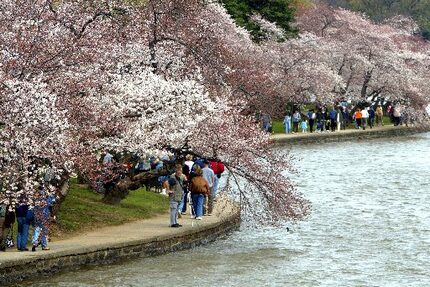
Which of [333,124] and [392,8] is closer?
[333,124]

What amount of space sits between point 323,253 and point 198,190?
3994 mm

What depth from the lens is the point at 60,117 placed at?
25234mm

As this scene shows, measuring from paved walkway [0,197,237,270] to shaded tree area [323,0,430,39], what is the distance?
10931 cm

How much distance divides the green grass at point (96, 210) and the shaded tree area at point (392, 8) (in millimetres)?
106144

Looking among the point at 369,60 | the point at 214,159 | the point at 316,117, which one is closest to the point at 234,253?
the point at 214,159

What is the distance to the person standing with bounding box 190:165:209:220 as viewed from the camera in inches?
1196

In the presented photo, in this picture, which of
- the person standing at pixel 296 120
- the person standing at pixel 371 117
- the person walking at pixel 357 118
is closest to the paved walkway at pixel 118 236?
the person standing at pixel 296 120

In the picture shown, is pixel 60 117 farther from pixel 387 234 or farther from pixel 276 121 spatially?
Result: pixel 276 121

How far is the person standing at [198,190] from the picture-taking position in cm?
3038

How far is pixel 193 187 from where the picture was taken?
30.5m

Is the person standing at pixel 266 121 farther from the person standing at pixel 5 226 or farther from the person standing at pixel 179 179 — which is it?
the person standing at pixel 5 226

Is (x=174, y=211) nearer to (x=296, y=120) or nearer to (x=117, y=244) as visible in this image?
(x=117, y=244)

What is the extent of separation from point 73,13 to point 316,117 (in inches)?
1635

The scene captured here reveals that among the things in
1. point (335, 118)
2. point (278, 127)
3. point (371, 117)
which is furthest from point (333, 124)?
point (371, 117)
